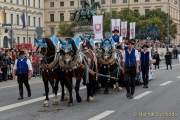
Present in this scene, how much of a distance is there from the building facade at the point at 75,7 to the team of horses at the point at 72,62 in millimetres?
110895

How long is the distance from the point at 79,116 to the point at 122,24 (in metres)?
24.8

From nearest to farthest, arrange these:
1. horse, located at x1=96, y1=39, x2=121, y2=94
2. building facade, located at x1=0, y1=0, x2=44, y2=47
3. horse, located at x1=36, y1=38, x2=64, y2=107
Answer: horse, located at x1=36, y1=38, x2=64, y2=107
horse, located at x1=96, y1=39, x2=121, y2=94
building facade, located at x1=0, y1=0, x2=44, y2=47

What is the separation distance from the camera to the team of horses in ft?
47.3

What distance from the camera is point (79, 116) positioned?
12508 mm

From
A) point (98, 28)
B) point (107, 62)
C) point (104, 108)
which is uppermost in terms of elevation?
point (98, 28)

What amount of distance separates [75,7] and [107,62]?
115m

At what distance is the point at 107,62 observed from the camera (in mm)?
18062

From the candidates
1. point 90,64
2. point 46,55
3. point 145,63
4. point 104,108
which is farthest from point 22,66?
point 145,63

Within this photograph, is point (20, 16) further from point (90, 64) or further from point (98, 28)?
point (90, 64)

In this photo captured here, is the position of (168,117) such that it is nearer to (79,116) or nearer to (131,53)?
(79,116)

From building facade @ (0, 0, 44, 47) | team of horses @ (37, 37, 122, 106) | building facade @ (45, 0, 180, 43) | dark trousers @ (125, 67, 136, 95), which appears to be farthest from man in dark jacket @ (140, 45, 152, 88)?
building facade @ (45, 0, 180, 43)

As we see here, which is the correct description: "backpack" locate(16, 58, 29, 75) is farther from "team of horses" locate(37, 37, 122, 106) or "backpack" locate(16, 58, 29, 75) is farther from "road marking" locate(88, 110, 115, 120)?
"road marking" locate(88, 110, 115, 120)

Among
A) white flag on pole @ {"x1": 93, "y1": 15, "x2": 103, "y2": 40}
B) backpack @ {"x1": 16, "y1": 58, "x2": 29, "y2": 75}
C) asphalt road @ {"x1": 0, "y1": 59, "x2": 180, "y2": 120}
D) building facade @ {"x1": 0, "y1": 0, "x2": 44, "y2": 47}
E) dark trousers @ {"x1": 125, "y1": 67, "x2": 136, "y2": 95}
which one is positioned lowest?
asphalt road @ {"x1": 0, "y1": 59, "x2": 180, "y2": 120}

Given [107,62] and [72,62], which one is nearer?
[72,62]
